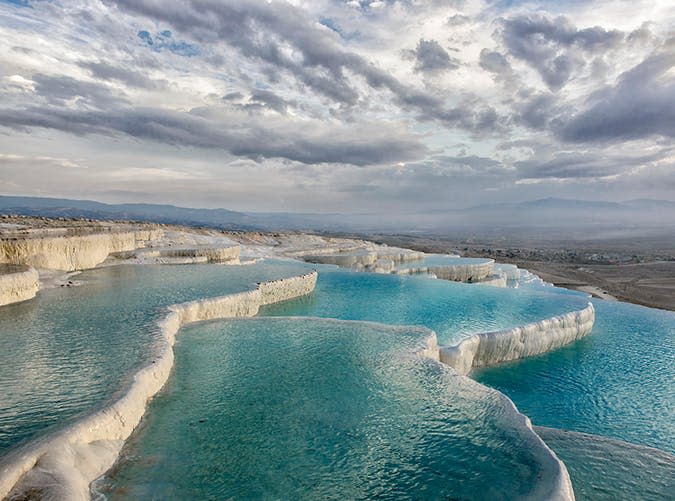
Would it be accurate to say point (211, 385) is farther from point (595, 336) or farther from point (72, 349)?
point (595, 336)

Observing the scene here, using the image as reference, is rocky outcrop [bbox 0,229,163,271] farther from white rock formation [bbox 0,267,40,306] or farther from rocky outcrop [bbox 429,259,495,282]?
rocky outcrop [bbox 429,259,495,282]

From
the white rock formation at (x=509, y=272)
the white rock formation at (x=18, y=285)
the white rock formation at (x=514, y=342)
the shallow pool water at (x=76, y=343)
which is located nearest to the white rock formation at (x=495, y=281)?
the white rock formation at (x=509, y=272)

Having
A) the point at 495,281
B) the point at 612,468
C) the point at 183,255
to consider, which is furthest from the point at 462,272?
the point at 612,468

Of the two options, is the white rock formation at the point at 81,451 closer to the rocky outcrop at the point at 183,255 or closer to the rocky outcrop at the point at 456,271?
the rocky outcrop at the point at 183,255

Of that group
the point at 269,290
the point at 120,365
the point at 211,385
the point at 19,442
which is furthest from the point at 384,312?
the point at 19,442

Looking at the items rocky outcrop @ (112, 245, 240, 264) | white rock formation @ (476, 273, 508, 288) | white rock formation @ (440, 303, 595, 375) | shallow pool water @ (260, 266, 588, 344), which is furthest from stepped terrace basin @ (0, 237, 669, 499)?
white rock formation @ (476, 273, 508, 288)

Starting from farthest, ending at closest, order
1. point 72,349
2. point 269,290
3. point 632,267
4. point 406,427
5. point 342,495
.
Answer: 1. point 632,267
2. point 269,290
3. point 72,349
4. point 406,427
5. point 342,495
